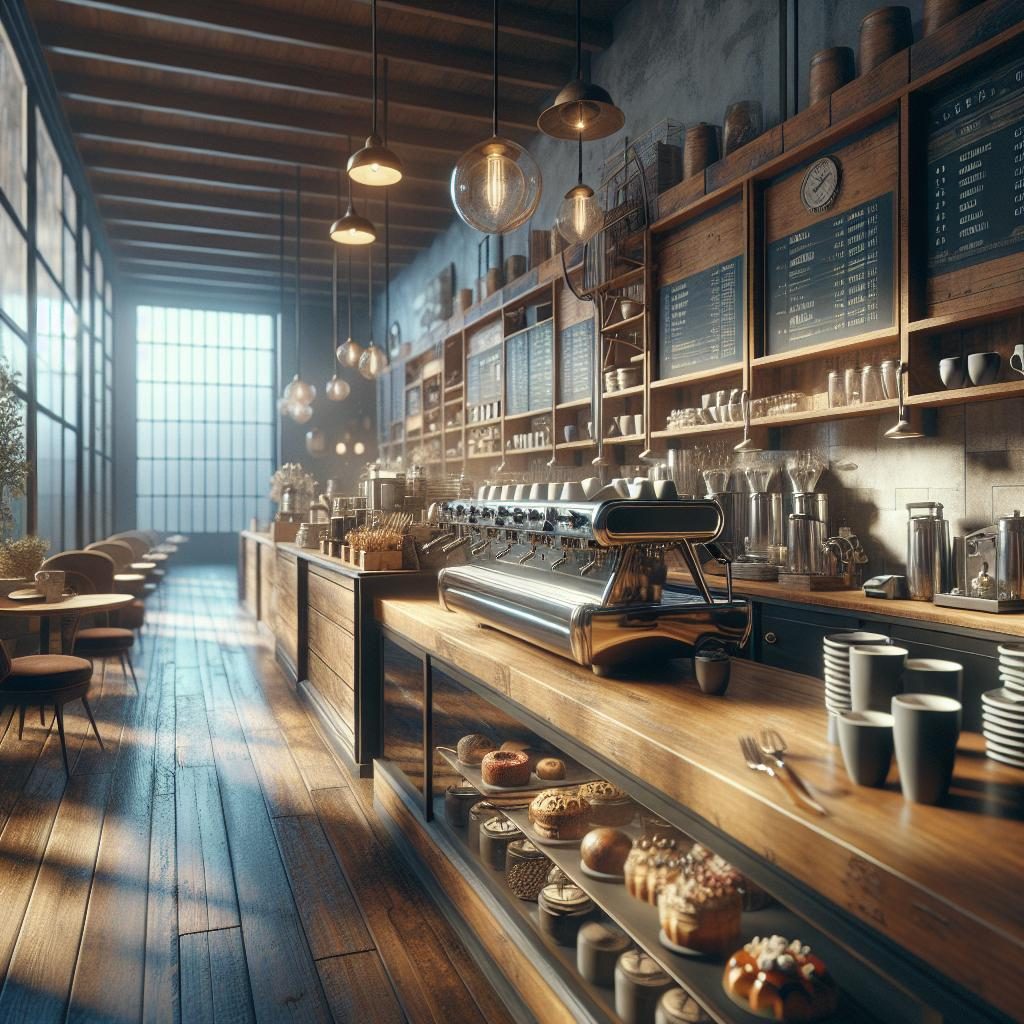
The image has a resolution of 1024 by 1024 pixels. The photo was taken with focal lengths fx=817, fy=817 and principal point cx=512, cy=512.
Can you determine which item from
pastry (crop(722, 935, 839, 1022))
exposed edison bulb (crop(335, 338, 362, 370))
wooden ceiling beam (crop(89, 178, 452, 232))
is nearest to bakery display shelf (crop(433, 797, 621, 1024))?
pastry (crop(722, 935, 839, 1022))

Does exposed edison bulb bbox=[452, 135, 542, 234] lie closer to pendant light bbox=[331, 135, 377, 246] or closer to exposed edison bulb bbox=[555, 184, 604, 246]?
exposed edison bulb bbox=[555, 184, 604, 246]

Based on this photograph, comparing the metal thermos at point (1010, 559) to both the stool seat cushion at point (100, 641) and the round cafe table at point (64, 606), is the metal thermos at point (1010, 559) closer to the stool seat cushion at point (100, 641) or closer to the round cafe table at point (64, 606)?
the round cafe table at point (64, 606)

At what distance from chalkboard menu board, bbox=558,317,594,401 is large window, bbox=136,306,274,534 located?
30.2ft

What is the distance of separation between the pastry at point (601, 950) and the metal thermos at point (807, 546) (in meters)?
2.00

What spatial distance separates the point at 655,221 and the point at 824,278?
133 cm

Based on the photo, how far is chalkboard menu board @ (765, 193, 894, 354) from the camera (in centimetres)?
330

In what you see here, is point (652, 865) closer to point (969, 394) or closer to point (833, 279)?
point (969, 394)

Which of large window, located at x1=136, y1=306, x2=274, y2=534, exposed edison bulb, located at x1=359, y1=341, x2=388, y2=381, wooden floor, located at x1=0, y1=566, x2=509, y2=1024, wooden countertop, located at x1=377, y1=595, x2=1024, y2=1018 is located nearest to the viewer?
wooden countertop, located at x1=377, y1=595, x2=1024, y2=1018

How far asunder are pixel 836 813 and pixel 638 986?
71cm

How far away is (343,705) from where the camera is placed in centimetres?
380

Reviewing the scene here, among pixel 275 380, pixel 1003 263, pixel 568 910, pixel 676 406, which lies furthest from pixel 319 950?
pixel 275 380

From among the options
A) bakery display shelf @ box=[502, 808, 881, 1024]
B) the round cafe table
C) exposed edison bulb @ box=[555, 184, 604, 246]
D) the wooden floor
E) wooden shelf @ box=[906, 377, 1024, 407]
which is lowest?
the wooden floor

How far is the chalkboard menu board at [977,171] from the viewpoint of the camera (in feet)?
9.08

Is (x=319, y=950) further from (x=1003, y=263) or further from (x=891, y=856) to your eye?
(x=1003, y=263)
